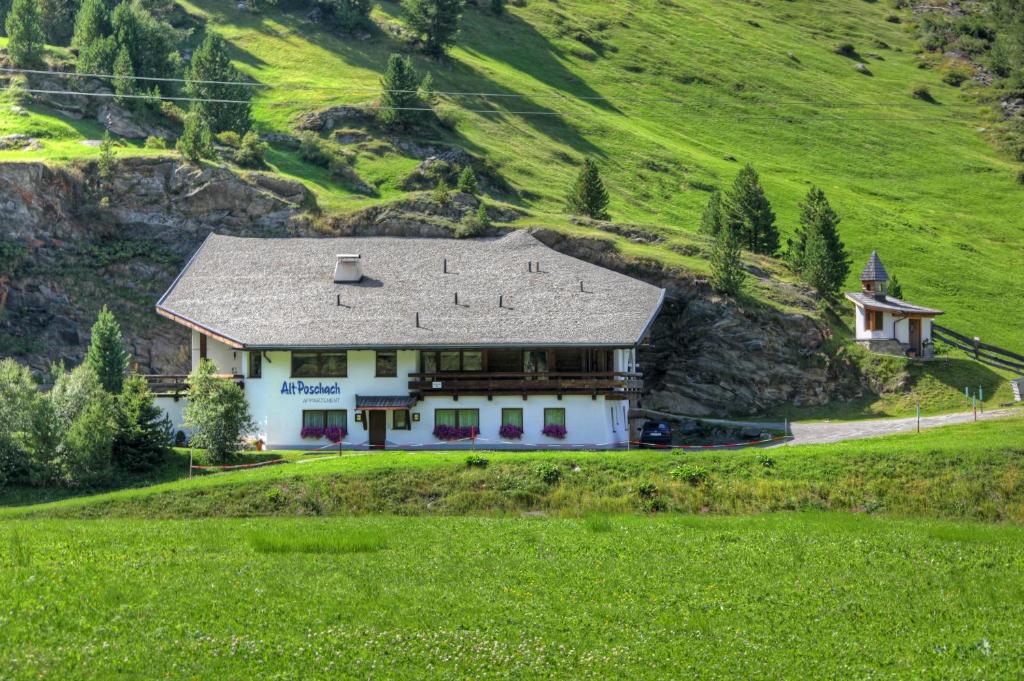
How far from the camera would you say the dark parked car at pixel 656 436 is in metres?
60.2

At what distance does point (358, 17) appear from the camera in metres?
135

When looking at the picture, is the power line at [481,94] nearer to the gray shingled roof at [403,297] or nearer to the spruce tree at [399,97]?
the spruce tree at [399,97]

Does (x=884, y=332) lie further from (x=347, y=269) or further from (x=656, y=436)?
(x=347, y=269)

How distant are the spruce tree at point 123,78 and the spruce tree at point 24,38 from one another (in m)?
8.39

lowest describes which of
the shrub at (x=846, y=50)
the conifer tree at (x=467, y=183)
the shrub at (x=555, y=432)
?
the shrub at (x=555, y=432)

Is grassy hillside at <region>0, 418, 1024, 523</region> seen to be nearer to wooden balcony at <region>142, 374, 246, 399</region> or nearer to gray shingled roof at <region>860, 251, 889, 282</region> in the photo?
wooden balcony at <region>142, 374, 246, 399</region>

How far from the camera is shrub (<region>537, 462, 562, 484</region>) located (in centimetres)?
4359

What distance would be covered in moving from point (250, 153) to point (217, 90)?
47.6 ft

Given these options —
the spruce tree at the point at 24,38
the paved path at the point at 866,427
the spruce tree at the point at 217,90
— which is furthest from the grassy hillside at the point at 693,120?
the paved path at the point at 866,427

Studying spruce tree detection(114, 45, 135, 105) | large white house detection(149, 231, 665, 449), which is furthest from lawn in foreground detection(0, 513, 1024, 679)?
spruce tree detection(114, 45, 135, 105)

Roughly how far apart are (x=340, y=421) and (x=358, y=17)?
89.0 meters

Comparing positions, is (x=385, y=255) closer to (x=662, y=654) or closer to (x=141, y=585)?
(x=141, y=585)

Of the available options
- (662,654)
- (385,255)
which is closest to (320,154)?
(385,255)

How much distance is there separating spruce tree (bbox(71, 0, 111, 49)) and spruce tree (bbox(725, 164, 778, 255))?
60.6 m
